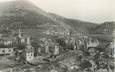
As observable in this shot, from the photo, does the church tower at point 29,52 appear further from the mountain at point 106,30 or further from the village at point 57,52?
the mountain at point 106,30

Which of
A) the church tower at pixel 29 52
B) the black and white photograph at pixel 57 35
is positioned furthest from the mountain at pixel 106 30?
the church tower at pixel 29 52

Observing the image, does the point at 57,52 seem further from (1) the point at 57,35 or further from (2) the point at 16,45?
(2) the point at 16,45

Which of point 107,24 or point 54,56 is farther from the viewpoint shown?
point 107,24

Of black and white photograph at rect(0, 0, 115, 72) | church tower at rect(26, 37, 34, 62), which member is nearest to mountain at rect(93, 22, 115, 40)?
black and white photograph at rect(0, 0, 115, 72)

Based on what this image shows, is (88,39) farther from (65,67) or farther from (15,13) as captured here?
(15,13)

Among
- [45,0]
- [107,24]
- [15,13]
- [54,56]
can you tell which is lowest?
[54,56]

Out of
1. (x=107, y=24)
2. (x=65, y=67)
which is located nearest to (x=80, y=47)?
(x=65, y=67)

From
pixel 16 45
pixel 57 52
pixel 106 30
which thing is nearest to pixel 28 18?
pixel 16 45
